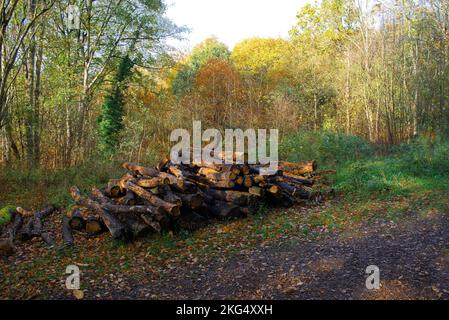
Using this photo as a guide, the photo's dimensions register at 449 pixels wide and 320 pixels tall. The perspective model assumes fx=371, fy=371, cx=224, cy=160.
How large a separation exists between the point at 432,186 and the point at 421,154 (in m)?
1.95

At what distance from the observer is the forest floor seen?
4.58 metres

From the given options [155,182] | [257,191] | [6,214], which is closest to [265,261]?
[257,191]

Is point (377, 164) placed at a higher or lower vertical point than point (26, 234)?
higher

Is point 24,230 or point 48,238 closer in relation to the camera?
point 48,238

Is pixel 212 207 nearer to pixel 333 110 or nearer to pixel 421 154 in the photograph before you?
pixel 421 154

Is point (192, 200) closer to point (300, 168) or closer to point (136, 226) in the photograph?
point (136, 226)

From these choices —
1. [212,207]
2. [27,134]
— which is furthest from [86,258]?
[27,134]

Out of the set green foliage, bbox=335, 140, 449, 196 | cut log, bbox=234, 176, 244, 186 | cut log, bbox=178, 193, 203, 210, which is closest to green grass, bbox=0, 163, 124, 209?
cut log, bbox=178, 193, 203, 210

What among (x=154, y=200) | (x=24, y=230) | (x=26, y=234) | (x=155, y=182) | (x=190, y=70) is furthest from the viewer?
(x=190, y=70)

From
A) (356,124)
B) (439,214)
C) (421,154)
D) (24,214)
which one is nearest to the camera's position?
(439,214)

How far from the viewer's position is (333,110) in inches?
824

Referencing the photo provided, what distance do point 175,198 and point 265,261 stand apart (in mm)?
2040

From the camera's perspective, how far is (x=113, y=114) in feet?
58.2

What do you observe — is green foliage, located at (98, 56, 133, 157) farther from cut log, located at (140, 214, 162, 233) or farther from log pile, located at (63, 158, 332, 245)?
cut log, located at (140, 214, 162, 233)
